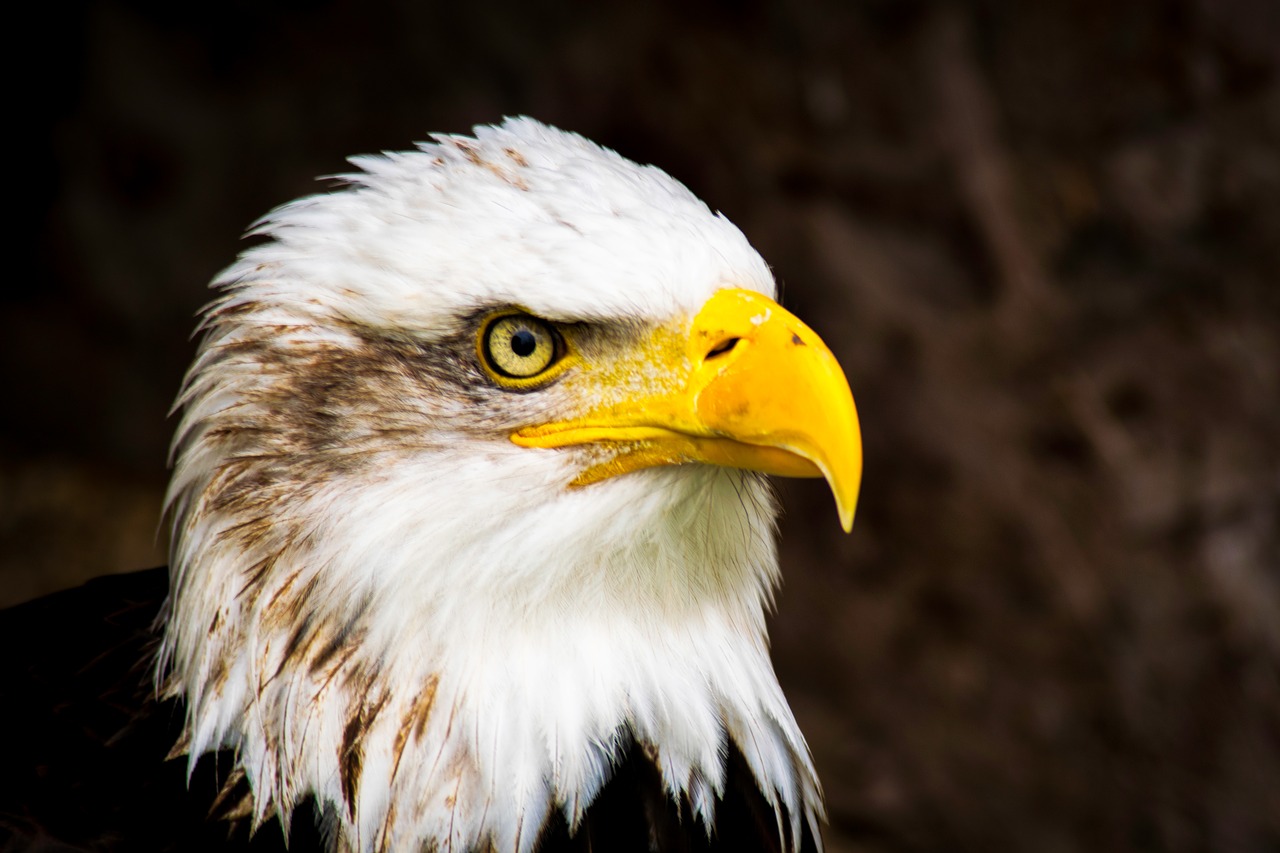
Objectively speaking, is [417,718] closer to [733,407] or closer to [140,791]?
[140,791]

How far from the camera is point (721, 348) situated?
1.75 metres

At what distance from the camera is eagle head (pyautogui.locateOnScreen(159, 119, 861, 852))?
5.64 feet

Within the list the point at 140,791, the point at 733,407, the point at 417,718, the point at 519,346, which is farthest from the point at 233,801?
the point at 733,407

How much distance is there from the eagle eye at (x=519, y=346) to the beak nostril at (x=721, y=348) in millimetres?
222

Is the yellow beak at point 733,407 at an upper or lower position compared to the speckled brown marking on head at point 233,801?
upper

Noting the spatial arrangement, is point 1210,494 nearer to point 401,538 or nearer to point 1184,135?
point 1184,135

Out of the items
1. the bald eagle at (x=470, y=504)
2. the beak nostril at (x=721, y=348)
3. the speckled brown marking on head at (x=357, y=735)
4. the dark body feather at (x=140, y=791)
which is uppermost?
the beak nostril at (x=721, y=348)

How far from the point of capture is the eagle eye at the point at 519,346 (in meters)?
1.76

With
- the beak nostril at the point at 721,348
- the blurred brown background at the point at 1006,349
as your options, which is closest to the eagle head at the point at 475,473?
the beak nostril at the point at 721,348

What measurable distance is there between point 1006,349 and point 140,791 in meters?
3.34

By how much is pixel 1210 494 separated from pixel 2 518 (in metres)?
5.43

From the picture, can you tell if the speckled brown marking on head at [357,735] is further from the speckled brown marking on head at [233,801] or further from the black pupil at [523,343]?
the black pupil at [523,343]

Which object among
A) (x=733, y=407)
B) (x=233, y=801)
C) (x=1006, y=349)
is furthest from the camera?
(x=1006, y=349)

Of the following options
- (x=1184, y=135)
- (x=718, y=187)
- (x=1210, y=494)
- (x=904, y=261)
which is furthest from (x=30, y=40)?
(x=1210, y=494)
